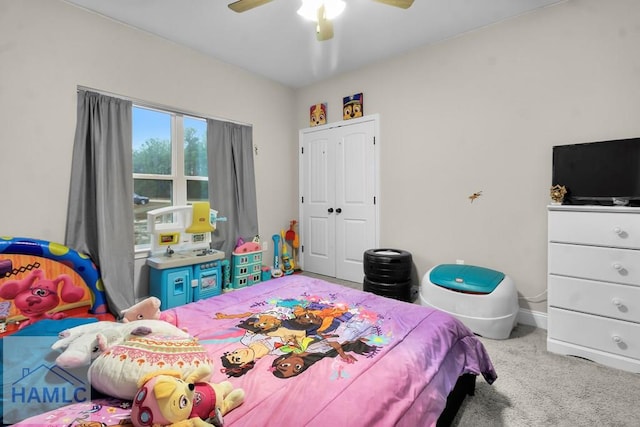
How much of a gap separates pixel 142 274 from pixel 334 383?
9.03 ft

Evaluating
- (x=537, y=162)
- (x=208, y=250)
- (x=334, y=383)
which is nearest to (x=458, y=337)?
(x=334, y=383)

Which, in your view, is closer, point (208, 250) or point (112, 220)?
A: point (112, 220)

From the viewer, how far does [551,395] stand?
1.81 metres

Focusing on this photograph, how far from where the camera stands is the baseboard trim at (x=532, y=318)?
2.75 meters

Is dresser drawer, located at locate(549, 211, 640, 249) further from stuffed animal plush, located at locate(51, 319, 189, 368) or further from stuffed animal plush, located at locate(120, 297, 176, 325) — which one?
stuffed animal plush, located at locate(120, 297, 176, 325)

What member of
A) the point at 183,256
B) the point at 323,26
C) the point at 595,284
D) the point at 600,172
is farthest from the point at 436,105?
the point at 183,256

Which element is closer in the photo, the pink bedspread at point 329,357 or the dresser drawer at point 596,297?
the pink bedspread at point 329,357

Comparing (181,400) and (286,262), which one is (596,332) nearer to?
(181,400)

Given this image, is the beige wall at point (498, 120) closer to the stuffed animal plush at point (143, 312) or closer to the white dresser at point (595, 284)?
the white dresser at point (595, 284)

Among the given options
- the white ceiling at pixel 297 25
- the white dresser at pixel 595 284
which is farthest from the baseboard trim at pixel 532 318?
the white ceiling at pixel 297 25

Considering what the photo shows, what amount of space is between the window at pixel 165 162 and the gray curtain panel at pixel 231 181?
0.13 m

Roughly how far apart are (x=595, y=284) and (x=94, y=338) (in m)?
2.95

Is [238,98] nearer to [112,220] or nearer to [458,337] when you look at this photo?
[112,220]

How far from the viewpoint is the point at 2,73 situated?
7.57 ft
